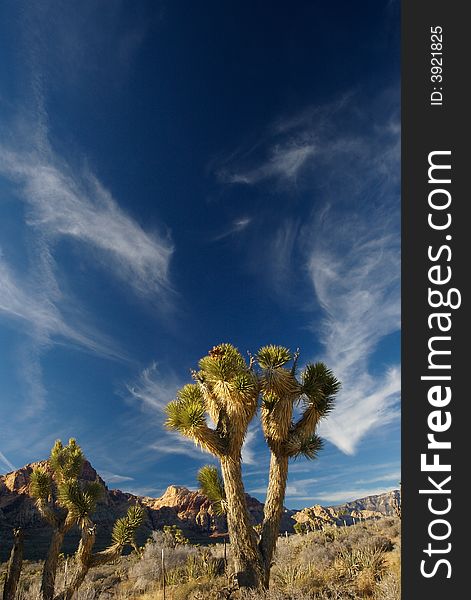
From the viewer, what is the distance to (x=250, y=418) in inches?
367

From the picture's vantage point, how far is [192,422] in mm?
8836

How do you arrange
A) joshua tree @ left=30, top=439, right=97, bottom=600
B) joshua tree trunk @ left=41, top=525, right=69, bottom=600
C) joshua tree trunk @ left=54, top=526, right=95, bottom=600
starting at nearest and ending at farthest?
joshua tree trunk @ left=54, top=526, right=95, bottom=600 < joshua tree trunk @ left=41, top=525, right=69, bottom=600 < joshua tree @ left=30, top=439, right=97, bottom=600

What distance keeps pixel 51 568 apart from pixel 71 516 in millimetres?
1503

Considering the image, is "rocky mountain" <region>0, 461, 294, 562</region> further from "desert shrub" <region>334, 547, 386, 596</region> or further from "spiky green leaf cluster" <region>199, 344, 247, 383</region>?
"spiky green leaf cluster" <region>199, 344, 247, 383</region>

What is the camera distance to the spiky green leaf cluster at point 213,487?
9.62 metres

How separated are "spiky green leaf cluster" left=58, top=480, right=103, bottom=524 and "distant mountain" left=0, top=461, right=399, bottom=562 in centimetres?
2683

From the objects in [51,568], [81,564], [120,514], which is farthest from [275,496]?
[120,514]

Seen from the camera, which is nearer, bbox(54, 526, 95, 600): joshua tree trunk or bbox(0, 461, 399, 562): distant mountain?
bbox(54, 526, 95, 600): joshua tree trunk

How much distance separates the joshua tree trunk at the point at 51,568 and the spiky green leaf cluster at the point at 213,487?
17.4 ft

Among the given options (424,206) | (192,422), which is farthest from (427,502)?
(192,422)

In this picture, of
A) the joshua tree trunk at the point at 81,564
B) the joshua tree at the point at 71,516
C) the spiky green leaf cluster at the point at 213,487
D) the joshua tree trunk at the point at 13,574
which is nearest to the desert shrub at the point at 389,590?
the spiky green leaf cluster at the point at 213,487

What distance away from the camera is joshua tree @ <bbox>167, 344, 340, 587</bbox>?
8.85 m

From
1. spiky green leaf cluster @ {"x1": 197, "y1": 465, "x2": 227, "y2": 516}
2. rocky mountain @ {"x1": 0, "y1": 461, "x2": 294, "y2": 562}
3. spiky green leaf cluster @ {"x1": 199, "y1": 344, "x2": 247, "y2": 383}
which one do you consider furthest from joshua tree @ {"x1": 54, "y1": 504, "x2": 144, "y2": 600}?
rocky mountain @ {"x1": 0, "y1": 461, "x2": 294, "y2": 562}

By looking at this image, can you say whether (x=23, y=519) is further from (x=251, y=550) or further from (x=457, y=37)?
(x=457, y=37)
